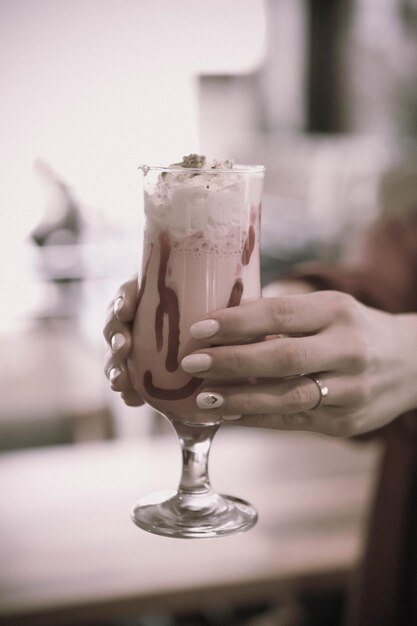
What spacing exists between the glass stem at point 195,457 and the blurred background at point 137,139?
1.33 ft

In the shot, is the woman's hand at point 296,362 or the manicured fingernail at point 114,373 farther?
the manicured fingernail at point 114,373

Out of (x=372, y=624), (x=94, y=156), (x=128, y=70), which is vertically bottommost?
(x=372, y=624)

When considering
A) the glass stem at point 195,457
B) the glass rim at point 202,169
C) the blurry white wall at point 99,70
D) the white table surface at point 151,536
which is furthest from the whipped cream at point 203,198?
the blurry white wall at point 99,70

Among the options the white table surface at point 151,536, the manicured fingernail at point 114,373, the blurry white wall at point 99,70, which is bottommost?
the white table surface at point 151,536

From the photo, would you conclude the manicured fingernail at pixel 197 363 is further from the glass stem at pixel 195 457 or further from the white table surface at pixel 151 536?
the white table surface at pixel 151 536

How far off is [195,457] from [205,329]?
0.65ft

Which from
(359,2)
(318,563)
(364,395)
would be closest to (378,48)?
(359,2)

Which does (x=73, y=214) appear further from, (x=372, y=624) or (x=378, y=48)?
(x=372, y=624)

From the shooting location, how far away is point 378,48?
658 centimetres

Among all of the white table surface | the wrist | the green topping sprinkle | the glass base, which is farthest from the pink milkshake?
the white table surface

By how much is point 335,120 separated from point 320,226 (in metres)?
1.46

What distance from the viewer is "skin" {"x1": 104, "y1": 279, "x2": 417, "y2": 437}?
0.92 metres

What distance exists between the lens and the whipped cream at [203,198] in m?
0.94

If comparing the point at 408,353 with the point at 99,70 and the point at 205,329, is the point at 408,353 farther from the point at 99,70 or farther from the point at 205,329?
the point at 99,70
